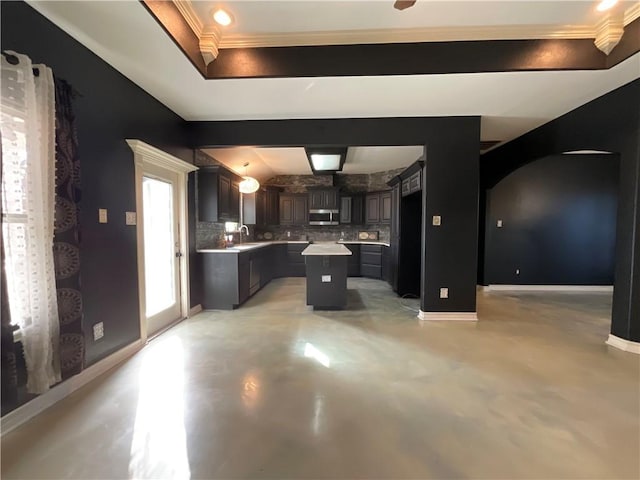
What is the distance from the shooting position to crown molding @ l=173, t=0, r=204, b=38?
2035mm

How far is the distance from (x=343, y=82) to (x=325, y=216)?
4.64 meters

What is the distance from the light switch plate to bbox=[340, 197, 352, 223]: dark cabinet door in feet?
16.8

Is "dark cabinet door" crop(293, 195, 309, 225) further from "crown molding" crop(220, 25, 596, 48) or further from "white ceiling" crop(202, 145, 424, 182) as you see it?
"crown molding" crop(220, 25, 596, 48)

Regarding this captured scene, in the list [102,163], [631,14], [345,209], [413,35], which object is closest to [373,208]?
[345,209]

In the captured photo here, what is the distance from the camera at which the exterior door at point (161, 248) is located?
10.6 ft

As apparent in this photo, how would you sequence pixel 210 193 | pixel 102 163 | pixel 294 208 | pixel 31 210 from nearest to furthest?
pixel 31 210 → pixel 102 163 → pixel 210 193 → pixel 294 208

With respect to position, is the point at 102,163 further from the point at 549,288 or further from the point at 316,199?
the point at 549,288

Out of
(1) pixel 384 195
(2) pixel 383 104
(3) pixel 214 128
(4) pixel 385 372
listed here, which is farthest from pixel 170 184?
(1) pixel 384 195

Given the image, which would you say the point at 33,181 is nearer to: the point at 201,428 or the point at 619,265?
the point at 201,428

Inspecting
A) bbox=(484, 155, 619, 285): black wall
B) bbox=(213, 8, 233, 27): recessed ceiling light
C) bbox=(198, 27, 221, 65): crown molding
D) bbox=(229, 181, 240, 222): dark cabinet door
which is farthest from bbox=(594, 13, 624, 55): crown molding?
bbox=(229, 181, 240, 222): dark cabinet door

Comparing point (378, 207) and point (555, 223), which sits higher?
point (378, 207)

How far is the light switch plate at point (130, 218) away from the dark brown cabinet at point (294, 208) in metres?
4.76

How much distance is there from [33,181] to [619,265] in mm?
5039

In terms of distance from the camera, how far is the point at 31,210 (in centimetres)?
174
